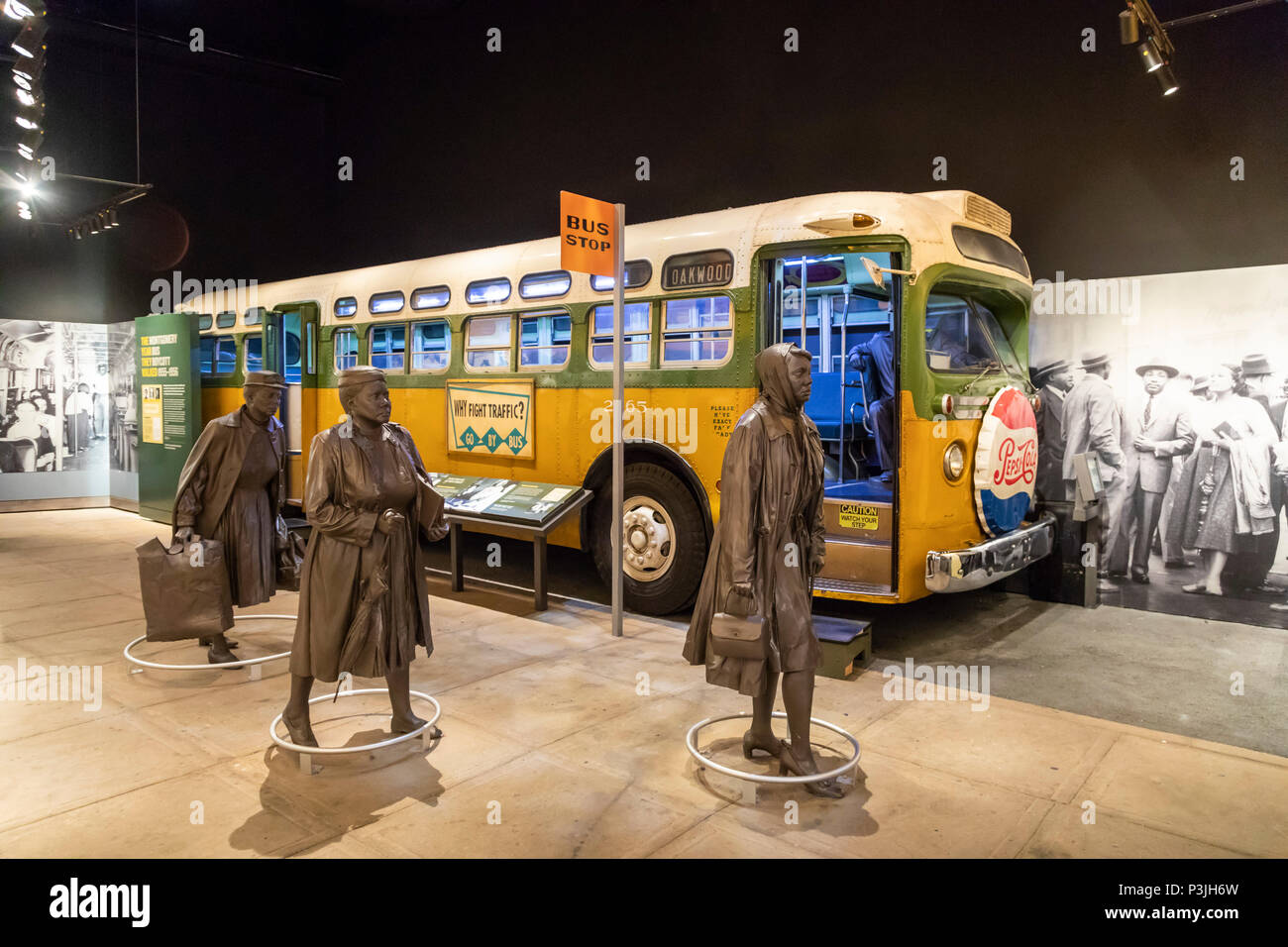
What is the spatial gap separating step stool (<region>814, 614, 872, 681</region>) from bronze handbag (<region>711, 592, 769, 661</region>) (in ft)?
5.85

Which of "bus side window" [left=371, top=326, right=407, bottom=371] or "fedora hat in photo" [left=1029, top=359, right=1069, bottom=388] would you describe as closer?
"fedora hat in photo" [left=1029, top=359, right=1069, bottom=388]

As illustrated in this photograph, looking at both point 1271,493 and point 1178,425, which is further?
point 1178,425

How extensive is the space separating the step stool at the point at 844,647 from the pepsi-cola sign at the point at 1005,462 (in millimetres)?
1298

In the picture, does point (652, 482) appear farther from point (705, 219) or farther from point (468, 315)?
point (468, 315)

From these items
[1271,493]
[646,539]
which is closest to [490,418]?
[646,539]

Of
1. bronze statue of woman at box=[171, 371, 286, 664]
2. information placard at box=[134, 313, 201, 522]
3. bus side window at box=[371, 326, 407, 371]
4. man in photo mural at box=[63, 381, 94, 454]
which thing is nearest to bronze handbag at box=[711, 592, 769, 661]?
bronze statue of woman at box=[171, 371, 286, 664]

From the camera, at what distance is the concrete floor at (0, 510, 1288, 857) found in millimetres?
3281

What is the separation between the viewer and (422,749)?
4.17 meters

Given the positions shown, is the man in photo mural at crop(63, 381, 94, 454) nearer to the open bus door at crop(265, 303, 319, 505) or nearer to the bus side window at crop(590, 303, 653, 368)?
the open bus door at crop(265, 303, 319, 505)

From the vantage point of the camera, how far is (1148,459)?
23.8 feet

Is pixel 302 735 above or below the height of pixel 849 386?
below

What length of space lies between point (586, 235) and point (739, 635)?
138 inches

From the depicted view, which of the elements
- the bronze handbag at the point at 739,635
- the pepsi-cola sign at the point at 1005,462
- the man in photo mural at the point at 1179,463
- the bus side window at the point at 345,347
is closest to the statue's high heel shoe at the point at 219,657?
the bronze handbag at the point at 739,635

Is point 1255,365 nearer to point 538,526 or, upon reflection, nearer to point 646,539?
point 646,539
